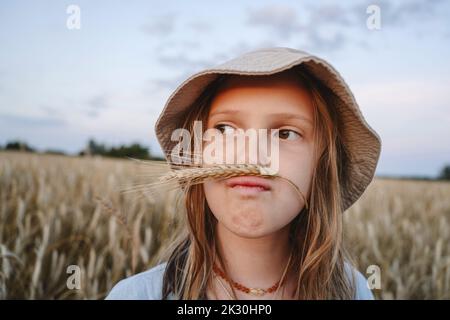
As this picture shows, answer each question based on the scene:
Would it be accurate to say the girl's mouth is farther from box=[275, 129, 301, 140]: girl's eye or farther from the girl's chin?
box=[275, 129, 301, 140]: girl's eye

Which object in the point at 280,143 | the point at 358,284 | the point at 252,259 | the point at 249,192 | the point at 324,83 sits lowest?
the point at 358,284

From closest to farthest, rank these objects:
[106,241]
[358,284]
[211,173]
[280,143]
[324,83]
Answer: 1. [211,173]
2. [280,143]
3. [324,83]
4. [358,284]
5. [106,241]

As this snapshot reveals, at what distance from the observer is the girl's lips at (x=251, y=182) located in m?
1.08

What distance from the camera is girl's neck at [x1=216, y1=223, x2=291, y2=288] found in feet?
4.20

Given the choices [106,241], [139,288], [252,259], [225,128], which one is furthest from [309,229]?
[106,241]

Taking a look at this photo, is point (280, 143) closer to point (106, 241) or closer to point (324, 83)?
point (324, 83)

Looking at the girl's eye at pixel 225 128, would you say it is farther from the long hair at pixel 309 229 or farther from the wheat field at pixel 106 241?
the wheat field at pixel 106 241

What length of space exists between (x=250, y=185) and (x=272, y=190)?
0.06 metres

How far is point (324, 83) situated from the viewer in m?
1.25

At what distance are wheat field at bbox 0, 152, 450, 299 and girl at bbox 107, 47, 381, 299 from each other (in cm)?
26

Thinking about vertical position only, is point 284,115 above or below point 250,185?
above

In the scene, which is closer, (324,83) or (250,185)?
(250,185)

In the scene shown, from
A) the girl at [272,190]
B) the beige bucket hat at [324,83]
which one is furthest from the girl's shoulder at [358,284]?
the beige bucket hat at [324,83]
